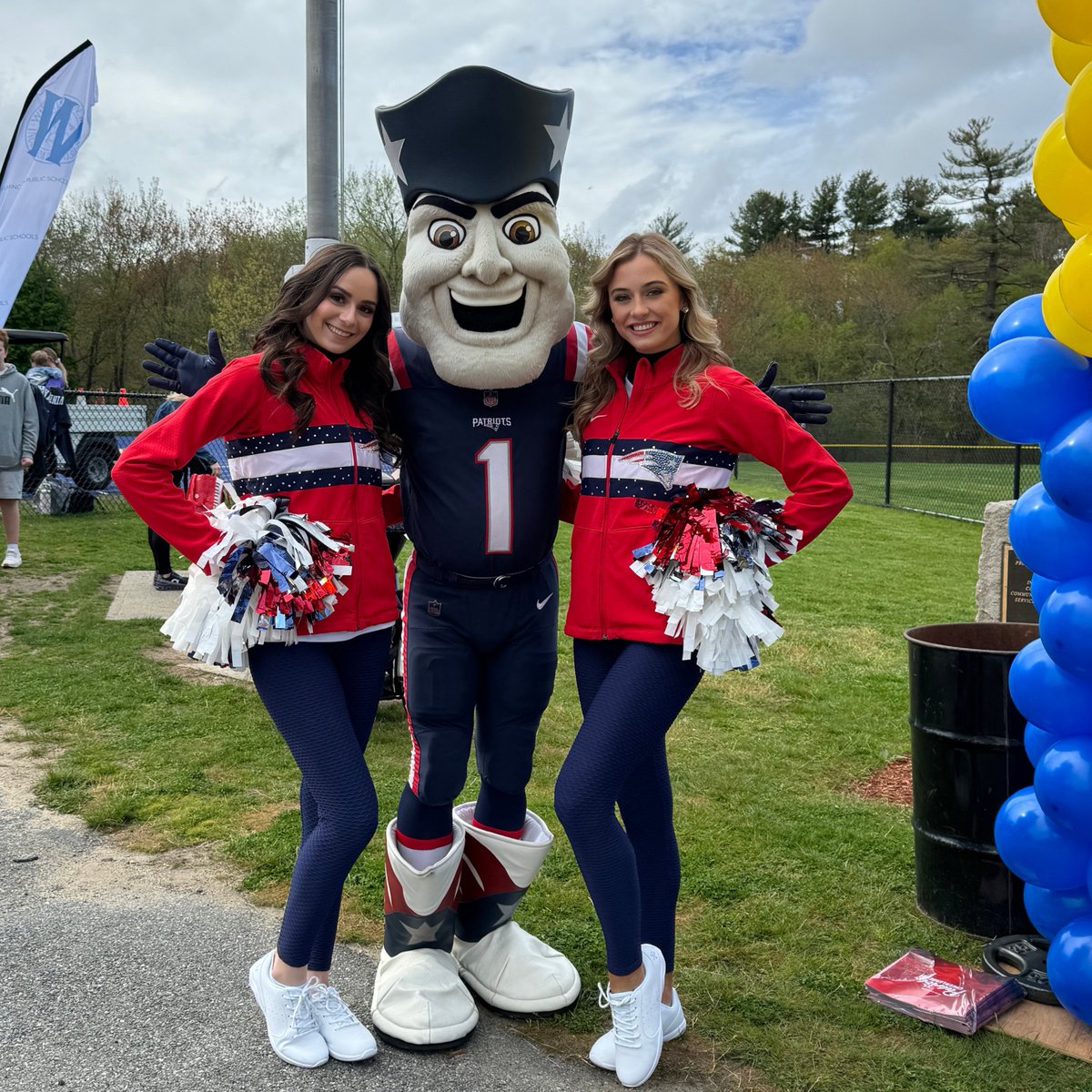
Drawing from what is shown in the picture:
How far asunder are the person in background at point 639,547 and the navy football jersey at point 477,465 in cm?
13

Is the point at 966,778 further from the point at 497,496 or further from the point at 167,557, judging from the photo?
the point at 167,557

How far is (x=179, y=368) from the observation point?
295 centimetres

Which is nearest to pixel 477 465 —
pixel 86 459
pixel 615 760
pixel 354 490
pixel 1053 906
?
pixel 354 490

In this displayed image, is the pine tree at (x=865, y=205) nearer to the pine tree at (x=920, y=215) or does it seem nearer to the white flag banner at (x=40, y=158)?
the pine tree at (x=920, y=215)

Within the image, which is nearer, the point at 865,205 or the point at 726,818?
the point at 726,818

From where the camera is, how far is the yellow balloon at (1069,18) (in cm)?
237

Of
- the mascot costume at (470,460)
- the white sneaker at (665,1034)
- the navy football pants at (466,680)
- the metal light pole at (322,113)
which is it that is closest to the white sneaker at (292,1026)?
the mascot costume at (470,460)

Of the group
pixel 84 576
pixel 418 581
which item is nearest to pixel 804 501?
pixel 418 581

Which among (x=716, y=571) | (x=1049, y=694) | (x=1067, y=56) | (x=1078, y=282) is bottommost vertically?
(x=1049, y=694)

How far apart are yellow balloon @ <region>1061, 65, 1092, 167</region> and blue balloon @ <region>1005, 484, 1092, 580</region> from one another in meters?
0.56

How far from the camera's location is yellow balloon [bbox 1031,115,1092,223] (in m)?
2.53

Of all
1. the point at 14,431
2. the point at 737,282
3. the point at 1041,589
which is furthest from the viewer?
the point at 737,282

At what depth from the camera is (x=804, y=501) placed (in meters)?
2.72

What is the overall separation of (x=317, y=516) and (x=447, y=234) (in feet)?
2.63
